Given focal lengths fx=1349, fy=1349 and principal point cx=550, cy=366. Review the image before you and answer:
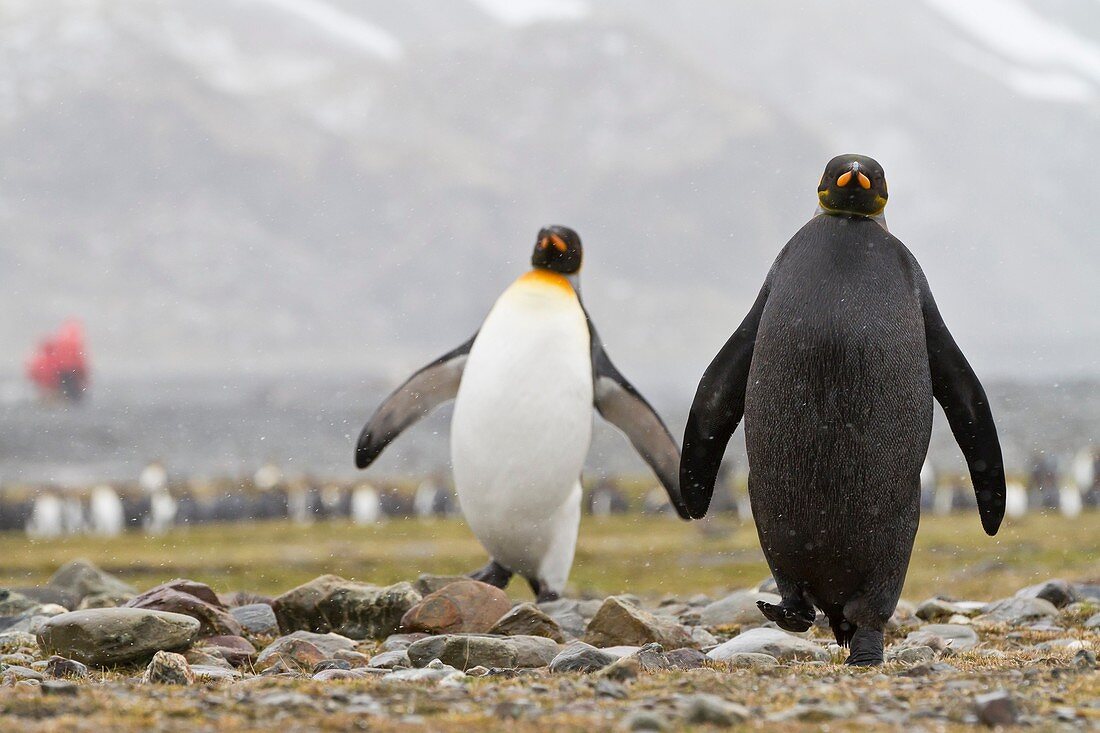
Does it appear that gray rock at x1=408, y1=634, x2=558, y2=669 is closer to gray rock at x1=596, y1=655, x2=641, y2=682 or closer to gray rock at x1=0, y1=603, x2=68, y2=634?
gray rock at x1=596, y1=655, x2=641, y2=682

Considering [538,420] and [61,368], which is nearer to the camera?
[538,420]

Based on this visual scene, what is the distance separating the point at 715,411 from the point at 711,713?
107 inches

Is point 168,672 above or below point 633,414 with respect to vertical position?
below

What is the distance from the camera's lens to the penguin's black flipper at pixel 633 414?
9.05 m

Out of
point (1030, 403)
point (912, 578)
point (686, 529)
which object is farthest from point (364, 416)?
point (912, 578)

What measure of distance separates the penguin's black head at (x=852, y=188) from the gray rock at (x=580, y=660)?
2141 mm

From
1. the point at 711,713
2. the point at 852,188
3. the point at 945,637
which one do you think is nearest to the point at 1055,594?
the point at 945,637

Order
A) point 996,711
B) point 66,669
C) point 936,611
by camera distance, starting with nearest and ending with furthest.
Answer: point 996,711
point 66,669
point 936,611

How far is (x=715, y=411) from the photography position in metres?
6.23

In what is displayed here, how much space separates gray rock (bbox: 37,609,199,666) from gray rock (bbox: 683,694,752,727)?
2.84 meters

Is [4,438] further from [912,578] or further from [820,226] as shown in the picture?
[820,226]

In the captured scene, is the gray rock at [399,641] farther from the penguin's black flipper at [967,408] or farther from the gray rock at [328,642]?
the penguin's black flipper at [967,408]

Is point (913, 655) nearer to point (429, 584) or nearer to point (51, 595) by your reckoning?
point (429, 584)

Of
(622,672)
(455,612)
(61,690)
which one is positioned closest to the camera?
(61,690)
